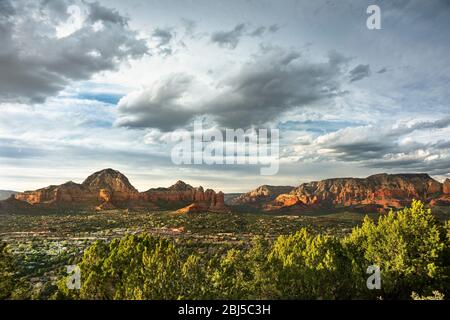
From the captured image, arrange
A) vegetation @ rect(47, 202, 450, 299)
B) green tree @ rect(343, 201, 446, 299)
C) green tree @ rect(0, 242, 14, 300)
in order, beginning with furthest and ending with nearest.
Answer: green tree @ rect(343, 201, 446, 299) < green tree @ rect(0, 242, 14, 300) < vegetation @ rect(47, 202, 450, 299)

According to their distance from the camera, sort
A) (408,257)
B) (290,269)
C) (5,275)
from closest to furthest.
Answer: (5,275)
(290,269)
(408,257)

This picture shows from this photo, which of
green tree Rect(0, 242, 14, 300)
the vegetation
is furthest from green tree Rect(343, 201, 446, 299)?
green tree Rect(0, 242, 14, 300)

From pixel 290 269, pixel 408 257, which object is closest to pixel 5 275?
pixel 290 269

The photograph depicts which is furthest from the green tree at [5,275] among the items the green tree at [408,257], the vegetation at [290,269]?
the green tree at [408,257]

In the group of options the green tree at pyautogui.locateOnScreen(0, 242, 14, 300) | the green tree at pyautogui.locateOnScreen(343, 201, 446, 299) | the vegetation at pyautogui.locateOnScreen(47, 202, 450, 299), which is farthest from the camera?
the green tree at pyautogui.locateOnScreen(343, 201, 446, 299)

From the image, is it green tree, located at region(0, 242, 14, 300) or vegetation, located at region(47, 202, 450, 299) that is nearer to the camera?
vegetation, located at region(47, 202, 450, 299)

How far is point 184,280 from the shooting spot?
3177 centimetres

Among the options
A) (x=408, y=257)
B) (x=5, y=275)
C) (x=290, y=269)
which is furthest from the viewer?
(x=408, y=257)

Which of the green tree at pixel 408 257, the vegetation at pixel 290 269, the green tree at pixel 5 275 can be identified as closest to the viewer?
the vegetation at pixel 290 269

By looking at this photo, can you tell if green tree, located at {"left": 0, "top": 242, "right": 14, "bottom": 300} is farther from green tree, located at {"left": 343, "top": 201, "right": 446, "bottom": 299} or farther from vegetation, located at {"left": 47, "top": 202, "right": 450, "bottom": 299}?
green tree, located at {"left": 343, "top": 201, "right": 446, "bottom": 299}

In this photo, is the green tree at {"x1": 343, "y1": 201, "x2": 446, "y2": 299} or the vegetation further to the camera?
the green tree at {"x1": 343, "y1": 201, "x2": 446, "y2": 299}

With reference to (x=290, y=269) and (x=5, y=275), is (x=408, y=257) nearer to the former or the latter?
(x=290, y=269)

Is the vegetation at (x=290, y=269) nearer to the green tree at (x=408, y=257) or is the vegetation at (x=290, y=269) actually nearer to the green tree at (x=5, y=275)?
the green tree at (x=408, y=257)
